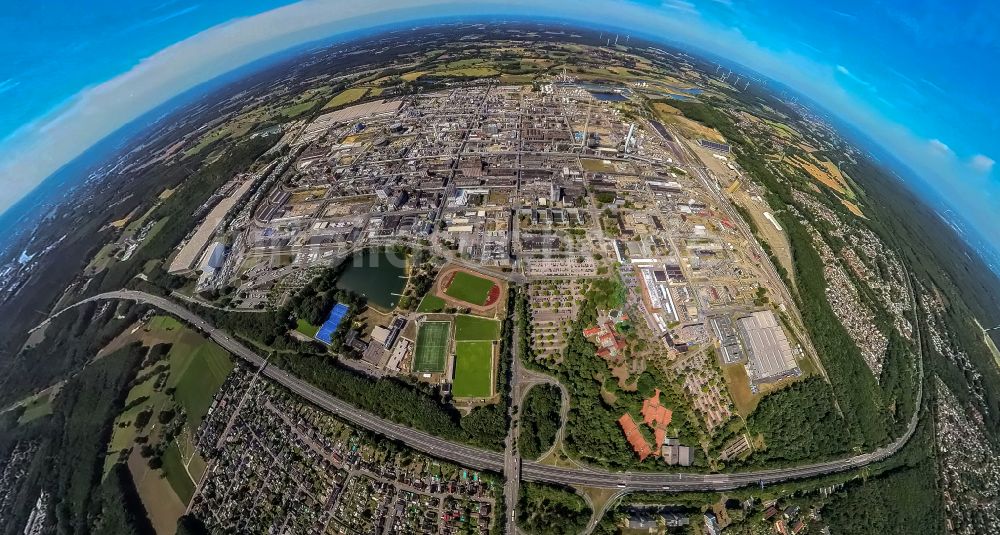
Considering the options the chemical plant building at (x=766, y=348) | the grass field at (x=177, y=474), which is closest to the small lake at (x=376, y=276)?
the grass field at (x=177, y=474)

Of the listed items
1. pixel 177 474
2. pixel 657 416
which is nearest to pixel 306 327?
pixel 177 474

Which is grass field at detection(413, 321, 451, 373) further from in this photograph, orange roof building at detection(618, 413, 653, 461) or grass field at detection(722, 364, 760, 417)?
grass field at detection(722, 364, 760, 417)

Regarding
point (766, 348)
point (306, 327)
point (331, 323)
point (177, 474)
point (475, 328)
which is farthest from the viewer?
point (306, 327)

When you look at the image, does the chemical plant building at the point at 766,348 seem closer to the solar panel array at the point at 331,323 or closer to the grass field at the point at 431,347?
the grass field at the point at 431,347

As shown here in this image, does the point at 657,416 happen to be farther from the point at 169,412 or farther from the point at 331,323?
the point at 169,412

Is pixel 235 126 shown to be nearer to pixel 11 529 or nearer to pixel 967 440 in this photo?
pixel 11 529

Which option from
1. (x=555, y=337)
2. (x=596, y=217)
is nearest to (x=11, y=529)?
(x=555, y=337)

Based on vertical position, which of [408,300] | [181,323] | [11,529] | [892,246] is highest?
[892,246]
